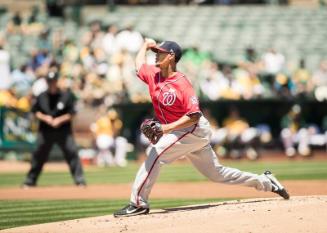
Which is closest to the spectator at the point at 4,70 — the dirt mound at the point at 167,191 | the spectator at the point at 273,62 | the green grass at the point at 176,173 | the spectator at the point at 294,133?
the green grass at the point at 176,173

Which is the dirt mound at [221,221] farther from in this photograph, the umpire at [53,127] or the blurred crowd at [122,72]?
the blurred crowd at [122,72]

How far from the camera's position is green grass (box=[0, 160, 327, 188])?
16656 millimetres

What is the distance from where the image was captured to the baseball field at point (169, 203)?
8.55 meters

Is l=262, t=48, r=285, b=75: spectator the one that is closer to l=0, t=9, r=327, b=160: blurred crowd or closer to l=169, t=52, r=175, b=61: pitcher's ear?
l=0, t=9, r=327, b=160: blurred crowd

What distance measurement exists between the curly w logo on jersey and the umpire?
6182 mm

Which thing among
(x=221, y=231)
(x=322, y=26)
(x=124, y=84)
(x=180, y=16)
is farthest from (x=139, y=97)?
(x=221, y=231)

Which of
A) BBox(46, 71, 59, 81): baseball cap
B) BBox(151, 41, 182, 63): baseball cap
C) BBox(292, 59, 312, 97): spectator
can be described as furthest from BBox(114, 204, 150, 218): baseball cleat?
BBox(292, 59, 312, 97): spectator

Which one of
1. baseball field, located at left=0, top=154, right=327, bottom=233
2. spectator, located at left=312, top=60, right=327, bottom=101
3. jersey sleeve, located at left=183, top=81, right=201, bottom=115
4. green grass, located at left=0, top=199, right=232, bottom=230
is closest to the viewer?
baseball field, located at left=0, top=154, right=327, bottom=233

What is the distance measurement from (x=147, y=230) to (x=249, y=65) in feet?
52.1

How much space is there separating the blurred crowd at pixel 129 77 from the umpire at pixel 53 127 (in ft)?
18.6

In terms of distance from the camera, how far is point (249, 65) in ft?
78.3

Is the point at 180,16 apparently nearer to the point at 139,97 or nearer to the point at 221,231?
the point at 139,97

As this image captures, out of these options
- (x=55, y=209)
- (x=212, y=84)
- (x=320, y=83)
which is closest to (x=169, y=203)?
(x=55, y=209)

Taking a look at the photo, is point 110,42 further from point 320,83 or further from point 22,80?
point 320,83
